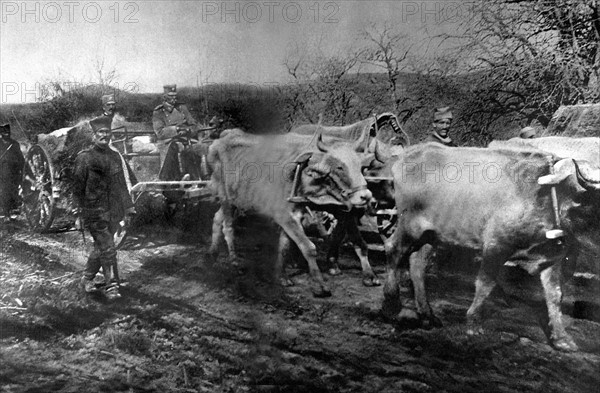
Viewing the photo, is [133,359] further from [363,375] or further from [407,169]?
[407,169]

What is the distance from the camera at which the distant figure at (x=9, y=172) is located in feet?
16.4

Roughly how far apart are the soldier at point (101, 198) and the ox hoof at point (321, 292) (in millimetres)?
1783

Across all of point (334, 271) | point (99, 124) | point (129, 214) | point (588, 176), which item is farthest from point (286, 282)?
point (588, 176)

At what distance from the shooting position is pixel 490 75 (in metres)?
4.48

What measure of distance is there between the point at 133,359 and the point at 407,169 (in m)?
2.90

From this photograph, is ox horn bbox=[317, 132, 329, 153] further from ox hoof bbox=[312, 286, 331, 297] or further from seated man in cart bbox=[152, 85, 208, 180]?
ox hoof bbox=[312, 286, 331, 297]

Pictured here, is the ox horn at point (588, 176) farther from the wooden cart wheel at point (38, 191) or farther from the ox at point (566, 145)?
the wooden cart wheel at point (38, 191)

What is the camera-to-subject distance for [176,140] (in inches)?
188

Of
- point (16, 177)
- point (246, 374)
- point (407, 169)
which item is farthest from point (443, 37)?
point (16, 177)

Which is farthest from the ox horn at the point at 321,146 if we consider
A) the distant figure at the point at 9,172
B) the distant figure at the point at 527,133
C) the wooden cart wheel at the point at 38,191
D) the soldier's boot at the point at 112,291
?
the distant figure at the point at 9,172

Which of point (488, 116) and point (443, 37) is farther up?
point (443, 37)

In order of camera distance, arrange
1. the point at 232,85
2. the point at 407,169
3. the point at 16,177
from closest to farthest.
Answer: the point at 407,169, the point at 232,85, the point at 16,177

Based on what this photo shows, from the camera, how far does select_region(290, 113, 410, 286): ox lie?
445 cm

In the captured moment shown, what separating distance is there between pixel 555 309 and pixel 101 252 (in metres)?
3.84
